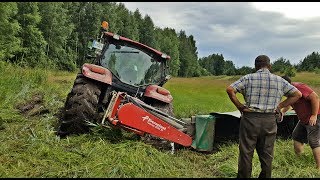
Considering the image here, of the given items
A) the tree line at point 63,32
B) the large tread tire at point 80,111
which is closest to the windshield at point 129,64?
the large tread tire at point 80,111

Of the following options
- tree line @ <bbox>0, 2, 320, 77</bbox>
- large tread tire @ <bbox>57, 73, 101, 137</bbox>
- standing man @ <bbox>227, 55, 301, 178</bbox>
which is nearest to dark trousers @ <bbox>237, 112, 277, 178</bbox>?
standing man @ <bbox>227, 55, 301, 178</bbox>

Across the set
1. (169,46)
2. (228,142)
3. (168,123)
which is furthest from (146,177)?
(169,46)

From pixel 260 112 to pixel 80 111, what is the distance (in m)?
2.86

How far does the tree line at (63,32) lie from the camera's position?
28672 mm

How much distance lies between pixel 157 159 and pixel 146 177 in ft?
2.44

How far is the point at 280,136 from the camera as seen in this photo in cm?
852

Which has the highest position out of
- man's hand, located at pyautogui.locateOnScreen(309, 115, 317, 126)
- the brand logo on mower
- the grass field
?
man's hand, located at pyautogui.locateOnScreen(309, 115, 317, 126)

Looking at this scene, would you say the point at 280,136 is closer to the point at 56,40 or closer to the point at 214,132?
the point at 214,132

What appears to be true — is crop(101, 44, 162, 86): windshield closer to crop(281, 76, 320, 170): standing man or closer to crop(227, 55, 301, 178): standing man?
crop(281, 76, 320, 170): standing man

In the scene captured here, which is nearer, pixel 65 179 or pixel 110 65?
pixel 65 179

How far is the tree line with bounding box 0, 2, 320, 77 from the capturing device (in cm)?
2867

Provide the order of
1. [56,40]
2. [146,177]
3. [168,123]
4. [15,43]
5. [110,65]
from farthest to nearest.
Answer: [56,40] < [15,43] < [110,65] < [168,123] < [146,177]

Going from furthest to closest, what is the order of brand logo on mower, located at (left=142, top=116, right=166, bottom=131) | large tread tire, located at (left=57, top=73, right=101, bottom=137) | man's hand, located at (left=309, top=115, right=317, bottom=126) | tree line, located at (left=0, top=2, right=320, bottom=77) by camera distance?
tree line, located at (left=0, top=2, right=320, bottom=77) < large tread tire, located at (left=57, top=73, right=101, bottom=137) < brand logo on mower, located at (left=142, top=116, right=166, bottom=131) < man's hand, located at (left=309, top=115, right=317, bottom=126)

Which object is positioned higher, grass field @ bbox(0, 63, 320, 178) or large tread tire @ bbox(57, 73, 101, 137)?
large tread tire @ bbox(57, 73, 101, 137)
